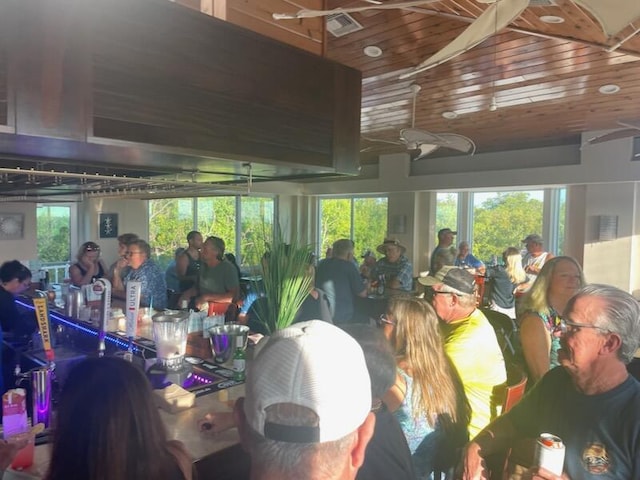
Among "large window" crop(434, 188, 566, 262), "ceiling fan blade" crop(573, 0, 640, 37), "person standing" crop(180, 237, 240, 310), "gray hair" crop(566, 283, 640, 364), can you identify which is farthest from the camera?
"large window" crop(434, 188, 566, 262)

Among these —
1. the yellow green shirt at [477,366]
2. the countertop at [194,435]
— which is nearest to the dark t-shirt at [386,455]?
the countertop at [194,435]

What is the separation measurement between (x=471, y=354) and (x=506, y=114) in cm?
416

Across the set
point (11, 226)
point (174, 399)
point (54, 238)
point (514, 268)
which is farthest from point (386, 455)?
point (54, 238)

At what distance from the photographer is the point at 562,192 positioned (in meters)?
8.03

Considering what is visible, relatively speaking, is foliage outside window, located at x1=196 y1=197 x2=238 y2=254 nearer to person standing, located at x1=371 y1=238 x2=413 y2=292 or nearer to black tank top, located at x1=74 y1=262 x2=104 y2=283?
black tank top, located at x1=74 y1=262 x2=104 y2=283

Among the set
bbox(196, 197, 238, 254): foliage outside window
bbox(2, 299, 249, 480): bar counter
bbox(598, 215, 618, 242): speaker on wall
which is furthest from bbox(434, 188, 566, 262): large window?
bbox(2, 299, 249, 480): bar counter

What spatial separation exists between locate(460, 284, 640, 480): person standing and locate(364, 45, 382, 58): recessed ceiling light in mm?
2661

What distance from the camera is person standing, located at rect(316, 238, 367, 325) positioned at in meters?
4.43

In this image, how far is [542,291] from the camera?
2584 millimetres

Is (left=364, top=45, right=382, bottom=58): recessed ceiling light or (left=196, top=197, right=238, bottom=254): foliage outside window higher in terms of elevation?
(left=364, top=45, right=382, bottom=58): recessed ceiling light

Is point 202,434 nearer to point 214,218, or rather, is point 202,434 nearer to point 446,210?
point 446,210

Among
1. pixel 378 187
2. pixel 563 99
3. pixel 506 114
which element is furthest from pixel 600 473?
pixel 378 187

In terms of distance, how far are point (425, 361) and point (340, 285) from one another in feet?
8.42

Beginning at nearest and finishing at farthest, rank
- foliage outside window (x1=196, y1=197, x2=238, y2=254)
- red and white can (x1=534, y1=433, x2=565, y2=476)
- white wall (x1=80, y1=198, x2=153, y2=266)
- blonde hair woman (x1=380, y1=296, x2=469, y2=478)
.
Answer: red and white can (x1=534, y1=433, x2=565, y2=476)
blonde hair woman (x1=380, y1=296, x2=469, y2=478)
white wall (x1=80, y1=198, x2=153, y2=266)
foliage outside window (x1=196, y1=197, x2=238, y2=254)
